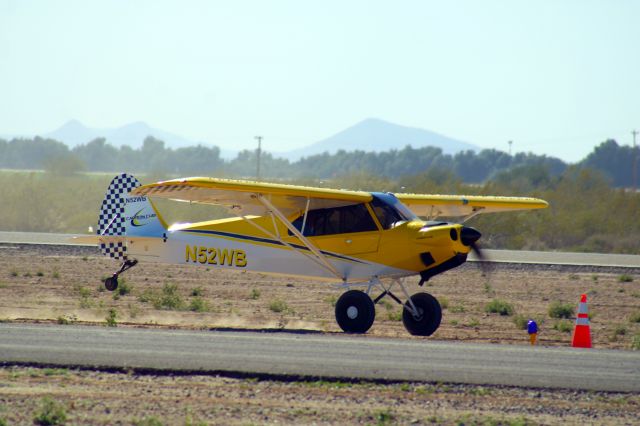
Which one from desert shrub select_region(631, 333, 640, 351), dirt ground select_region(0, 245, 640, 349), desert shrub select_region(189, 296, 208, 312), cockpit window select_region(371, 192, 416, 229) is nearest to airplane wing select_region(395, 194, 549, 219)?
dirt ground select_region(0, 245, 640, 349)

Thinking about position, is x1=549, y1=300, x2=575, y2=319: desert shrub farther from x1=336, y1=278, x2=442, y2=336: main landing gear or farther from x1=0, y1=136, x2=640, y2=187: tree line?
x1=0, y1=136, x2=640, y2=187: tree line

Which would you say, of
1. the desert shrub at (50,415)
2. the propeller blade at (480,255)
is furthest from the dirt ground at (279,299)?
the desert shrub at (50,415)

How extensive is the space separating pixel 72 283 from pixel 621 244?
3200cm

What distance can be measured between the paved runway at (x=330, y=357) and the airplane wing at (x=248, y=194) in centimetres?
259

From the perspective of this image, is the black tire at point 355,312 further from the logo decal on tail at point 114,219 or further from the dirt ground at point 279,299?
the logo decal on tail at point 114,219

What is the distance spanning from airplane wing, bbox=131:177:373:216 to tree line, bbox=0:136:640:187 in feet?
208

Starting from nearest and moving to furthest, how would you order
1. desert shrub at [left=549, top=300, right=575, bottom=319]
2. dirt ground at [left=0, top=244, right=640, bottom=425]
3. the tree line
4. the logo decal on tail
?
dirt ground at [left=0, top=244, right=640, bottom=425], the logo decal on tail, desert shrub at [left=549, top=300, right=575, bottom=319], the tree line

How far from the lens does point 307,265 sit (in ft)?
55.0

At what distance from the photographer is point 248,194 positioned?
52.7 ft

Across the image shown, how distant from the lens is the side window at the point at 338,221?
16297 mm

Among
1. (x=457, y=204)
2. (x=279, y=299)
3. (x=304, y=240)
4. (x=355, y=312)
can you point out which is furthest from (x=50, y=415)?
(x=279, y=299)

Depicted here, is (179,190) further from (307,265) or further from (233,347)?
(233,347)

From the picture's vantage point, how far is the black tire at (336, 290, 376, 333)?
15461mm

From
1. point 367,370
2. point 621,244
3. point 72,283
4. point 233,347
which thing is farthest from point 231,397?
point 621,244
